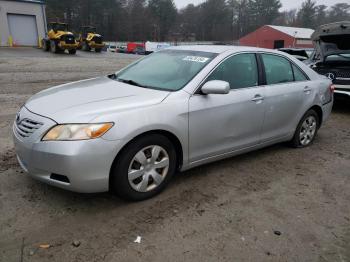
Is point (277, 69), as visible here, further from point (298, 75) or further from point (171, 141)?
point (171, 141)

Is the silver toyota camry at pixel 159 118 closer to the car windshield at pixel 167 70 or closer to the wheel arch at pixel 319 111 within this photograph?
the car windshield at pixel 167 70

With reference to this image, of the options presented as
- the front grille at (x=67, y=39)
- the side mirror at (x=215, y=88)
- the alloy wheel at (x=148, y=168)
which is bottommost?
the alloy wheel at (x=148, y=168)

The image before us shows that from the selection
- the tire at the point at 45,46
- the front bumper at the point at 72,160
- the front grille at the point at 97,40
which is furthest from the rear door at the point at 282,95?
the front grille at the point at 97,40

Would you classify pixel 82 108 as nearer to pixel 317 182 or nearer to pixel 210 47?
pixel 210 47

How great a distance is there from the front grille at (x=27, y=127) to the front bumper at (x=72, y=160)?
0.04 meters

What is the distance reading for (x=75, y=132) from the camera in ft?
9.28

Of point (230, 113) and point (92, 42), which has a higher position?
point (230, 113)

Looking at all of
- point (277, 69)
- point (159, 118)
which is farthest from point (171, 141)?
point (277, 69)

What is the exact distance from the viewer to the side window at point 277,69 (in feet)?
14.2

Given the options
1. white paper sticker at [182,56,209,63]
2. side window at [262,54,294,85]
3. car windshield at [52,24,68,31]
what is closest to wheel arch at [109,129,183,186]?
white paper sticker at [182,56,209,63]

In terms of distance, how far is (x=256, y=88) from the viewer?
410 cm

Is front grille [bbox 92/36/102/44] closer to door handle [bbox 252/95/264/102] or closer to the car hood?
the car hood

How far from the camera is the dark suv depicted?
7285 mm

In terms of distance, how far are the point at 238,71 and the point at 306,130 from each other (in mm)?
1802
